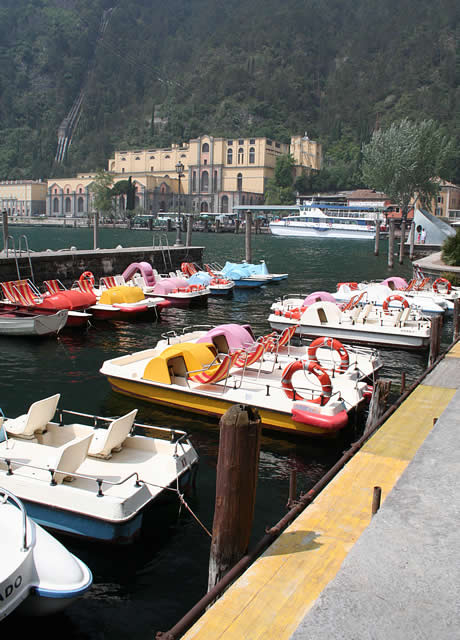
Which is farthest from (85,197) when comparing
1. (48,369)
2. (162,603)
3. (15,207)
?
(162,603)

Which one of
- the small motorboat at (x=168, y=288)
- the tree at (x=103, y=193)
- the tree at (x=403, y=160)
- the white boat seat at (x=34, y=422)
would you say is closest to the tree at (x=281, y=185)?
the tree at (x=103, y=193)

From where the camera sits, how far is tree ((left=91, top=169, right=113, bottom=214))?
159250mm

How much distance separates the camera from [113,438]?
28.6 feet

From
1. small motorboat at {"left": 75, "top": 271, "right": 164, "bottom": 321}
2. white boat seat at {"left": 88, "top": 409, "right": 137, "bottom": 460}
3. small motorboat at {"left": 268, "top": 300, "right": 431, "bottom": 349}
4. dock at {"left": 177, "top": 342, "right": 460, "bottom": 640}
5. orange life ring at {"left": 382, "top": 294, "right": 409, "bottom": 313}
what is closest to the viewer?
dock at {"left": 177, "top": 342, "right": 460, "bottom": 640}

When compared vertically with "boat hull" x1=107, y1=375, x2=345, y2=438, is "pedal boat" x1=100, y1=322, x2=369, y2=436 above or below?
above

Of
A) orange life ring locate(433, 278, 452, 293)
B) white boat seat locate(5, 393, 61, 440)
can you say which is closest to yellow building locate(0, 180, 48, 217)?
orange life ring locate(433, 278, 452, 293)

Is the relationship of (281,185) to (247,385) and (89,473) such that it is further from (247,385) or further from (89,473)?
(89,473)

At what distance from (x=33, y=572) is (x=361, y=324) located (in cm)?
1633

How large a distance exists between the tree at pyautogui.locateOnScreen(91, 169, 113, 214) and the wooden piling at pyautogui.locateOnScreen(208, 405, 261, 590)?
15984 cm

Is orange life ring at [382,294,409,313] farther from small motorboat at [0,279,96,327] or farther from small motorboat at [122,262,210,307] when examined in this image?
small motorboat at [0,279,96,327]

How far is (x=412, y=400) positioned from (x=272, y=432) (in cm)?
275

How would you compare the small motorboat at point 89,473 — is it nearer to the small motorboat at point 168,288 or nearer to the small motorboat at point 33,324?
the small motorboat at point 33,324

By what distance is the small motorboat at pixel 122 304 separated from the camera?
956 inches

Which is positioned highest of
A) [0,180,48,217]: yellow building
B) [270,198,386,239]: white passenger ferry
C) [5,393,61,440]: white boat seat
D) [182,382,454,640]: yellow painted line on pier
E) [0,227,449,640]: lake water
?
[0,180,48,217]: yellow building
